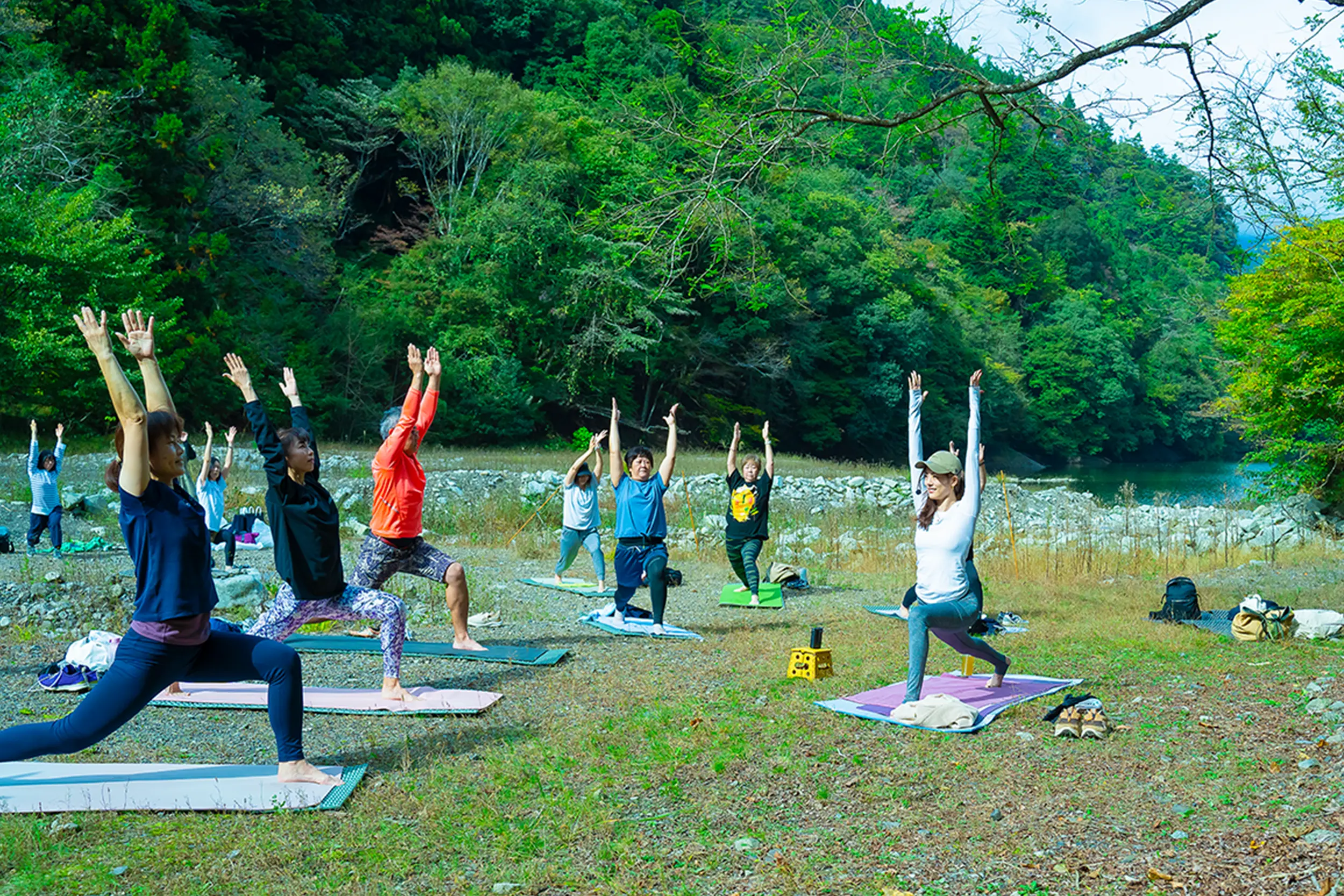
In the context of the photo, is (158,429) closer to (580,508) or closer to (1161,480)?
(580,508)

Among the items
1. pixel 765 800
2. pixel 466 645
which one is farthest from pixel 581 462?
pixel 765 800

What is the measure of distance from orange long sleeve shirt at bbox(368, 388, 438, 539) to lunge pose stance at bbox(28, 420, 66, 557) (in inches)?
339

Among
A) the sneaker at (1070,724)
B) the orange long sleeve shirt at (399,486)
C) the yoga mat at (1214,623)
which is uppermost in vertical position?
the orange long sleeve shirt at (399,486)

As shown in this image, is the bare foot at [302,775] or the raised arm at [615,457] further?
the raised arm at [615,457]

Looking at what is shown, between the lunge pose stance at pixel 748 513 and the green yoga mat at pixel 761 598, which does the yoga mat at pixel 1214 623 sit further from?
the lunge pose stance at pixel 748 513

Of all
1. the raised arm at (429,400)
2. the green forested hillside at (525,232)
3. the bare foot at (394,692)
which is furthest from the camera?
the green forested hillside at (525,232)

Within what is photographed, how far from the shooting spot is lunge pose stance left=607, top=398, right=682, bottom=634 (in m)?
9.45

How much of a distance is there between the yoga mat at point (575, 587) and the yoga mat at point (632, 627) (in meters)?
1.97

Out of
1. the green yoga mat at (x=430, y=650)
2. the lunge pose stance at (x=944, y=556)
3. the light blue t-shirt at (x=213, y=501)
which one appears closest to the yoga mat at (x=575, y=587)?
the green yoga mat at (x=430, y=650)

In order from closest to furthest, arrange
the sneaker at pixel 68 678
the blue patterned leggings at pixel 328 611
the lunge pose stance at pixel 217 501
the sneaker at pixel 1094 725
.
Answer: the sneaker at pixel 1094 725 < the blue patterned leggings at pixel 328 611 < the sneaker at pixel 68 678 < the lunge pose stance at pixel 217 501

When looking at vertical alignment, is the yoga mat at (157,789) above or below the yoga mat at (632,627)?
above

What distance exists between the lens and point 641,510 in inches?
372

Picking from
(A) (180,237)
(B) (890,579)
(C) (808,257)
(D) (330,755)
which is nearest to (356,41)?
(A) (180,237)

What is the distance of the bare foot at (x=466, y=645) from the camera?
8117mm
